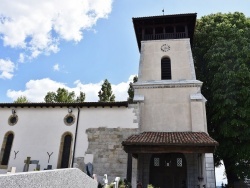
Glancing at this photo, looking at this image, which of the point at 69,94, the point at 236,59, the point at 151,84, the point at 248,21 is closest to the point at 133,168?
the point at 151,84

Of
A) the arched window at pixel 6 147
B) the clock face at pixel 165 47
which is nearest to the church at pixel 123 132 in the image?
the arched window at pixel 6 147

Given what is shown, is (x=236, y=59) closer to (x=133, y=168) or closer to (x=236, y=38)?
(x=236, y=38)

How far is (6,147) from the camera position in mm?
14609

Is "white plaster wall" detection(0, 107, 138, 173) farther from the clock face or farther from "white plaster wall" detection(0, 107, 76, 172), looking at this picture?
the clock face

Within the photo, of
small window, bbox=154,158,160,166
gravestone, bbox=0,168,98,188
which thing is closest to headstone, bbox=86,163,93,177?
small window, bbox=154,158,160,166

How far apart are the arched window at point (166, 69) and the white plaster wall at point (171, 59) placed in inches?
10.7

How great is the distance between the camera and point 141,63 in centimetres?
1697

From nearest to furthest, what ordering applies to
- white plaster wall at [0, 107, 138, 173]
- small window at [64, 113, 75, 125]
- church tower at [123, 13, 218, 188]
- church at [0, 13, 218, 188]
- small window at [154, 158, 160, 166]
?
church tower at [123, 13, 218, 188] < church at [0, 13, 218, 188] < small window at [154, 158, 160, 166] < white plaster wall at [0, 107, 138, 173] < small window at [64, 113, 75, 125]

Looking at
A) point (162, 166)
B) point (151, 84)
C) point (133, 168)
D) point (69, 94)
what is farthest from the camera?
point (69, 94)

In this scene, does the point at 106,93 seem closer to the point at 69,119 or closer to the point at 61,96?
the point at 61,96

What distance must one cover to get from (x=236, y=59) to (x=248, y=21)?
→ 546 centimetres

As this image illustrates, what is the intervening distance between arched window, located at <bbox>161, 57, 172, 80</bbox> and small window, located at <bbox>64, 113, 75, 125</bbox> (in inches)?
289

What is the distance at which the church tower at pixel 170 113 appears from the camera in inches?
440

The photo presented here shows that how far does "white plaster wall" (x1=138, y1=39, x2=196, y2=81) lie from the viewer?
52.5 feet
